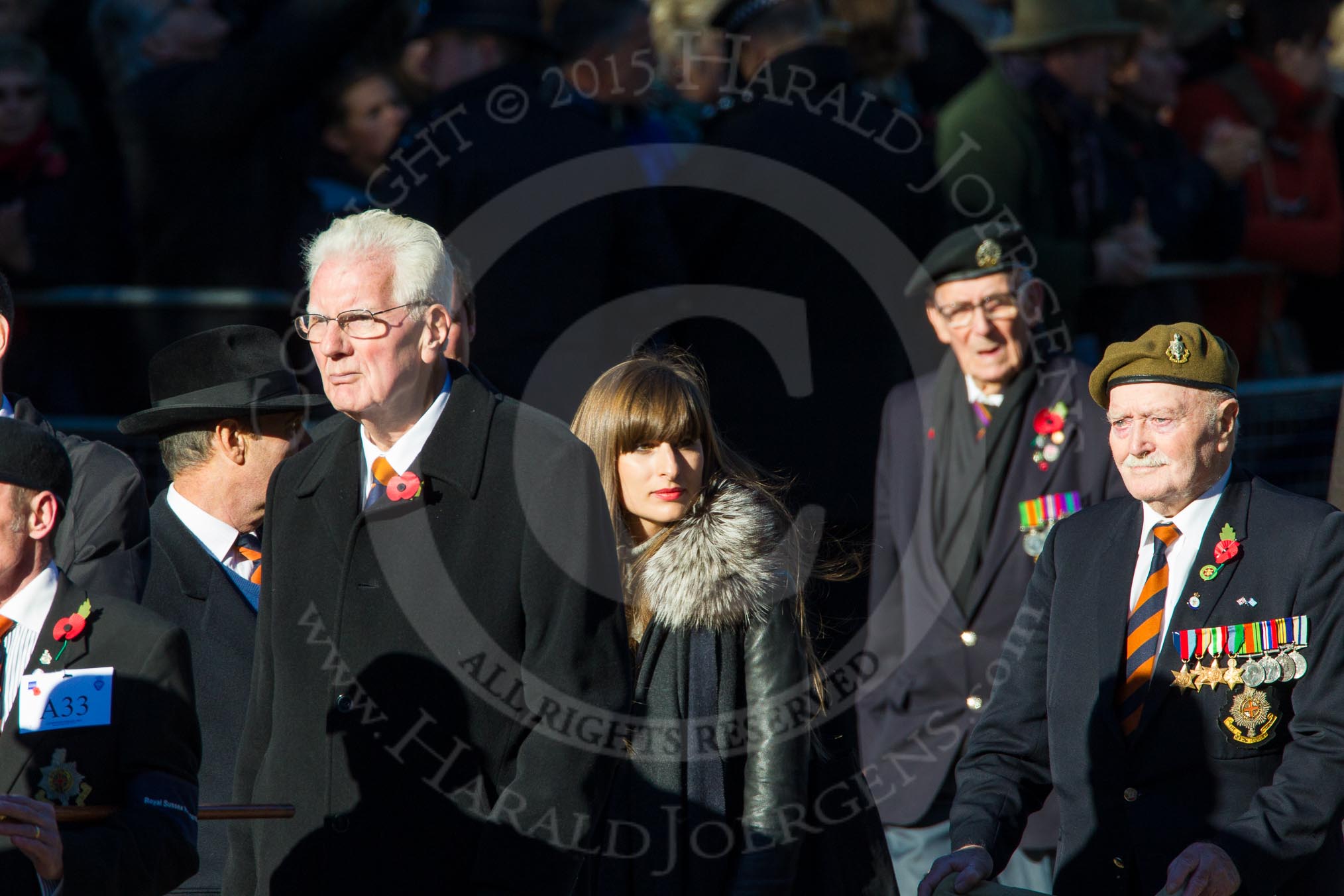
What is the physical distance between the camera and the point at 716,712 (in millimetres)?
4477

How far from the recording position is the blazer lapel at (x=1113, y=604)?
4109mm

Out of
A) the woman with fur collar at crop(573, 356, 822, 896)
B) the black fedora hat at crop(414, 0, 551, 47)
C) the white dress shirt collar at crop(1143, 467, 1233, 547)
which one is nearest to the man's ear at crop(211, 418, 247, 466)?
the woman with fur collar at crop(573, 356, 822, 896)

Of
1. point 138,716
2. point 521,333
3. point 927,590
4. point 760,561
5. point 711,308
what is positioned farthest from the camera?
point 711,308

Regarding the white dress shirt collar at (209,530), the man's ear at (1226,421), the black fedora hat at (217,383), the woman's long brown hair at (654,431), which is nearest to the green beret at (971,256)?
the woman's long brown hair at (654,431)

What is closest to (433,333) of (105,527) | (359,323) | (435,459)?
(359,323)

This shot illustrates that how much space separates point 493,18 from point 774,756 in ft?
10.9

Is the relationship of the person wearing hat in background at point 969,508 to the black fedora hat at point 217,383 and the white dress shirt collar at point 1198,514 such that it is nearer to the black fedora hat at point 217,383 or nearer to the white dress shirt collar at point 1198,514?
the white dress shirt collar at point 1198,514

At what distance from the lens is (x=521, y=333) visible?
6.26 meters

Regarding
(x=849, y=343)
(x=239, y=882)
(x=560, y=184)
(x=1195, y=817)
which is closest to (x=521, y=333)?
(x=560, y=184)

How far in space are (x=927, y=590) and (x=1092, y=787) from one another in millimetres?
1811

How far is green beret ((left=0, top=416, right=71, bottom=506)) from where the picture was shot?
363 cm

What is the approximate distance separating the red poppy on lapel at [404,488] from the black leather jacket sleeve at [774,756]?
→ 0.93 m

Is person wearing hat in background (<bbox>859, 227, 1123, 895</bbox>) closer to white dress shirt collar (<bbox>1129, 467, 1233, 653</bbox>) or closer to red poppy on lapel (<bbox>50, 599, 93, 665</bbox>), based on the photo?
white dress shirt collar (<bbox>1129, 467, 1233, 653</bbox>)

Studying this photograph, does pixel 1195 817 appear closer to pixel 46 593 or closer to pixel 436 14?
pixel 46 593
